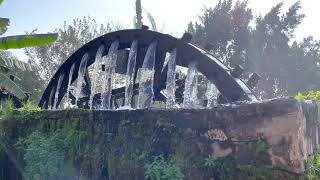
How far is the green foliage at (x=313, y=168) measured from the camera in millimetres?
3514

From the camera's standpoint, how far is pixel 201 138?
392 cm

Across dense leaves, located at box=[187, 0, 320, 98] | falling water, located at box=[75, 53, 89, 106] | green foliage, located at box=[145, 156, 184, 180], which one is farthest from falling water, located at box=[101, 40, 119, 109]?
dense leaves, located at box=[187, 0, 320, 98]

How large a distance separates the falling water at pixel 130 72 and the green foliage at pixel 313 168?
5.71 metres

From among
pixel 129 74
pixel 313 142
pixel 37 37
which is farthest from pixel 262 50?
pixel 313 142

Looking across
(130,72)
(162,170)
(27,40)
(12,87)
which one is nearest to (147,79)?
(130,72)

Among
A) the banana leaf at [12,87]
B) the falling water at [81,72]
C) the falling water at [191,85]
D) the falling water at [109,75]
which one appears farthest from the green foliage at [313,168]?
the banana leaf at [12,87]

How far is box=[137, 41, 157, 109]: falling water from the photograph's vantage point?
8625 mm

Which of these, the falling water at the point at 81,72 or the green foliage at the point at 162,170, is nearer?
the green foliage at the point at 162,170

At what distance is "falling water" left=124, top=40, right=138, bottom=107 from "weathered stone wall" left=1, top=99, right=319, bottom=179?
3929 millimetres

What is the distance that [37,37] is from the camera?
786 centimetres

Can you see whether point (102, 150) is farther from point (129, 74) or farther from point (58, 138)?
point (129, 74)

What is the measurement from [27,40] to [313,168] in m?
6.23

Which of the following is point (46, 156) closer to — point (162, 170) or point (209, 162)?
point (162, 170)

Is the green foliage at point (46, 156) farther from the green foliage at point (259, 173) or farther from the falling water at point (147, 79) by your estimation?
the falling water at point (147, 79)
